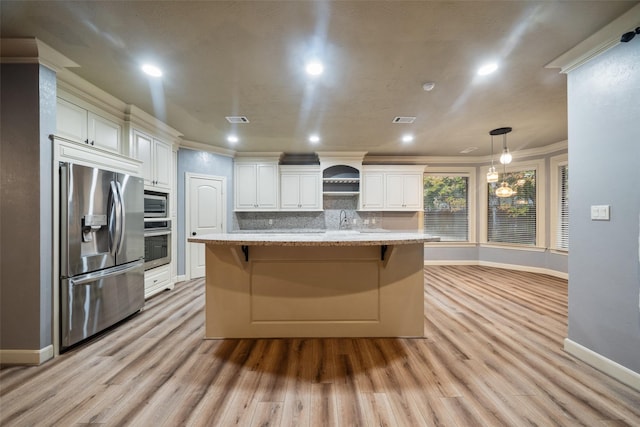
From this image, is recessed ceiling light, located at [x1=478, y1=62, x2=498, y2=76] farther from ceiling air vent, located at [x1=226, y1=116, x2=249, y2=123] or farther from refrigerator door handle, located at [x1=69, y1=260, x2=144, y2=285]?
refrigerator door handle, located at [x1=69, y1=260, x2=144, y2=285]

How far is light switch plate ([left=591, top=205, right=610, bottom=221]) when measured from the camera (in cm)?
186

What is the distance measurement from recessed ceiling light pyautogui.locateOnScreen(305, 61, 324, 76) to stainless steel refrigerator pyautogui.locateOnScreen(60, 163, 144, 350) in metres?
2.18

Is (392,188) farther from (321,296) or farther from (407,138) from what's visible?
(321,296)

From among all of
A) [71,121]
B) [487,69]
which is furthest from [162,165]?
[487,69]

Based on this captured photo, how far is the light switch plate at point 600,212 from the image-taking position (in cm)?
186

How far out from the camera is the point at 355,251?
2.42m

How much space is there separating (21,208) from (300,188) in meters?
3.82

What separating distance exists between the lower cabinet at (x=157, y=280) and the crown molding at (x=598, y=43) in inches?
197

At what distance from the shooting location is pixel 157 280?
3.75m

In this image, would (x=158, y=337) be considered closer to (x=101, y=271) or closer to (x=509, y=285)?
(x=101, y=271)

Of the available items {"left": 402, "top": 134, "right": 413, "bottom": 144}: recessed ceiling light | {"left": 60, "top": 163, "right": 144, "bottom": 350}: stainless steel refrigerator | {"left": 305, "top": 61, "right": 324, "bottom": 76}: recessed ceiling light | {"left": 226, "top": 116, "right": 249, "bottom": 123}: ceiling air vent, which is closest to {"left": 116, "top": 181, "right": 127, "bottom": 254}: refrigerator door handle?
{"left": 60, "top": 163, "right": 144, "bottom": 350}: stainless steel refrigerator

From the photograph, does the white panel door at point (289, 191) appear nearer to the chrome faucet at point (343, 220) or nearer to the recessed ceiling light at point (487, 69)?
the chrome faucet at point (343, 220)

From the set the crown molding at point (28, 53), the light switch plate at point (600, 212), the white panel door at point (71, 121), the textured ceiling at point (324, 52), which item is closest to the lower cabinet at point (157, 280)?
the white panel door at point (71, 121)

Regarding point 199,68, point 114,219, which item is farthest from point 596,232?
point 114,219
